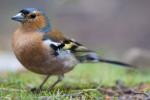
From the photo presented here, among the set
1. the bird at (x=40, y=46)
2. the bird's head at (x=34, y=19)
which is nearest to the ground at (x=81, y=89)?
the bird at (x=40, y=46)

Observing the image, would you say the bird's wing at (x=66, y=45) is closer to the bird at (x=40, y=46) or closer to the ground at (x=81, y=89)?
the bird at (x=40, y=46)

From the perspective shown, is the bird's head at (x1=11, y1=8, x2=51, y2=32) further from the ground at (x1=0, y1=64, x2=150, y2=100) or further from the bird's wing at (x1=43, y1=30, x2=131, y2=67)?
the ground at (x1=0, y1=64, x2=150, y2=100)

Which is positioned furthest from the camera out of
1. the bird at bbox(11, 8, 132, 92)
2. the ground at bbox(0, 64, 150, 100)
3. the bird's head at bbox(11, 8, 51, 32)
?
the bird's head at bbox(11, 8, 51, 32)

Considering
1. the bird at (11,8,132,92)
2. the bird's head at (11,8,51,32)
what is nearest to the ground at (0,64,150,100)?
the bird at (11,8,132,92)

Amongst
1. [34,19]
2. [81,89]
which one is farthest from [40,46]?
[81,89]

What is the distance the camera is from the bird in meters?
6.50

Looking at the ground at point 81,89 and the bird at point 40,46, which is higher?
the bird at point 40,46

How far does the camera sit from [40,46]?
655cm

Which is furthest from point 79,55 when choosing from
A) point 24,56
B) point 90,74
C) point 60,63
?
point 90,74

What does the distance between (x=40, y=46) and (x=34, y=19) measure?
46 centimetres

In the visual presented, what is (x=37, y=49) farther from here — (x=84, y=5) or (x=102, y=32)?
(x=84, y=5)

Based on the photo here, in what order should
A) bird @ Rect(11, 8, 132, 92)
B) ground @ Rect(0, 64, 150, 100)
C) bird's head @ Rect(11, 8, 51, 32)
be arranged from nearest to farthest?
ground @ Rect(0, 64, 150, 100) → bird @ Rect(11, 8, 132, 92) → bird's head @ Rect(11, 8, 51, 32)

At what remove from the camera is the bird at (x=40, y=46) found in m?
6.50

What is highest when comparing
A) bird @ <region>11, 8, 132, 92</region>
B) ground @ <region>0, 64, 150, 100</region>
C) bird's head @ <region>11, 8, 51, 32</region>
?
bird's head @ <region>11, 8, 51, 32</region>
